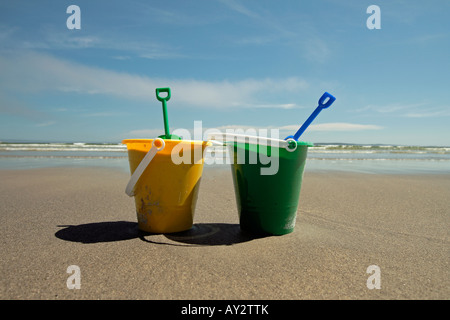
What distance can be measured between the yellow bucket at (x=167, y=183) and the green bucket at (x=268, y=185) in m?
0.32

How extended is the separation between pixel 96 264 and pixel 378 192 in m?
4.07

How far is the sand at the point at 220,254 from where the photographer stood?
158 centimetres

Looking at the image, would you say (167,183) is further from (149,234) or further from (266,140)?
(266,140)

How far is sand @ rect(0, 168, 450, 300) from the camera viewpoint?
1575mm

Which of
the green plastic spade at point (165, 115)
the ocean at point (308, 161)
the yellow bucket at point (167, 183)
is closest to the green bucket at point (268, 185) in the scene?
the yellow bucket at point (167, 183)

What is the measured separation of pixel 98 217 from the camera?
295cm

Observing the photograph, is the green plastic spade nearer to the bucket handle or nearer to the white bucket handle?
the bucket handle

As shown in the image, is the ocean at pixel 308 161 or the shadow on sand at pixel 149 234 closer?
the shadow on sand at pixel 149 234

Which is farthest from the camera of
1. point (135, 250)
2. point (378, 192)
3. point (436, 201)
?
point (378, 192)

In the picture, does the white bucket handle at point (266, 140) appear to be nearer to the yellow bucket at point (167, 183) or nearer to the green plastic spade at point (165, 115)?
the yellow bucket at point (167, 183)

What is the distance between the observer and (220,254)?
201 cm

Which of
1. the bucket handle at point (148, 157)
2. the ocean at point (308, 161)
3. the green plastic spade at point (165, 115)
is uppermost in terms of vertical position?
the green plastic spade at point (165, 115)
